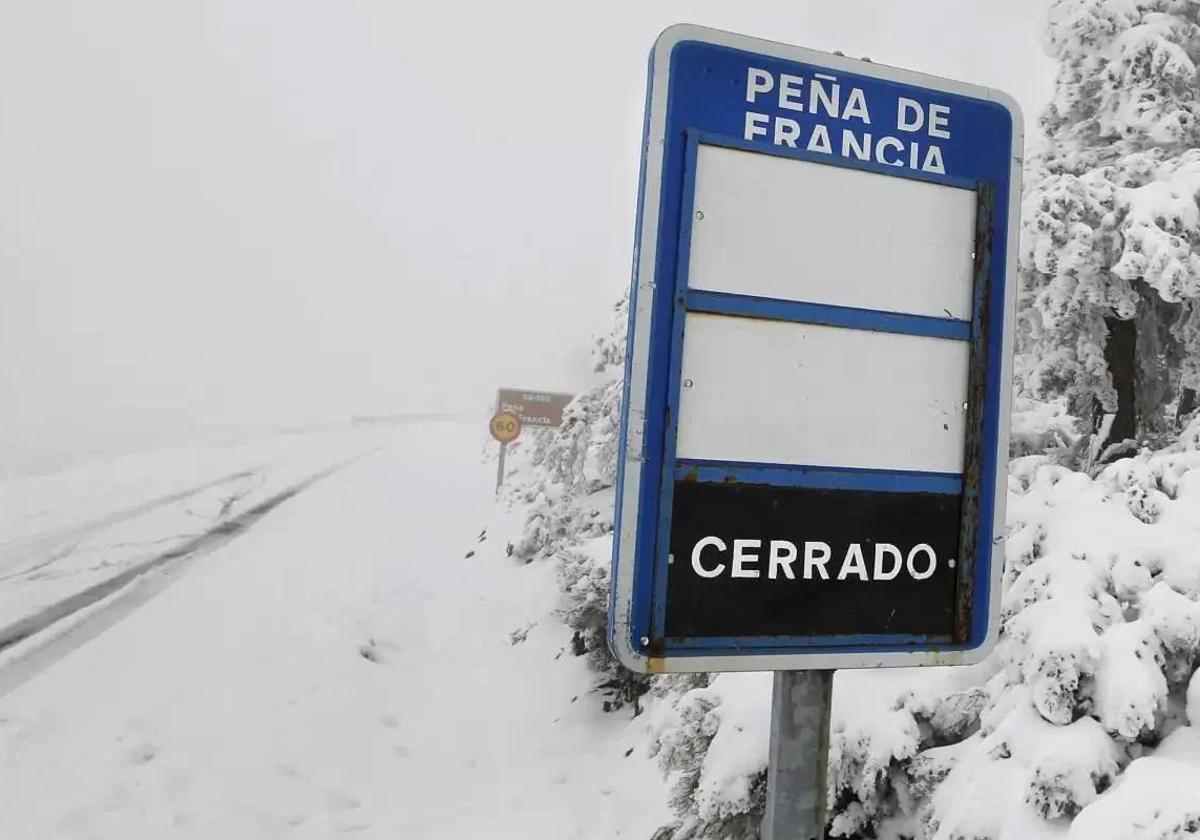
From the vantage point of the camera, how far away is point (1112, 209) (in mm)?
7582

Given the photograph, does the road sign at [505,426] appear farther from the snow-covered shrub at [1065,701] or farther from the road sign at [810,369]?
the road sign at [810,369]

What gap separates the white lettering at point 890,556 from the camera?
1473 millimetres

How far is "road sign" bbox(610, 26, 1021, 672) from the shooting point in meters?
1.37

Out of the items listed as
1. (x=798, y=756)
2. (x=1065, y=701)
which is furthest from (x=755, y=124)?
(x=1065, y=701)

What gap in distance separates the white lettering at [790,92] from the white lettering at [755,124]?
0.05 metres

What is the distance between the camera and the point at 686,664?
135 centimetres

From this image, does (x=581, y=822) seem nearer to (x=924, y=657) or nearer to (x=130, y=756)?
(x=130, y=756)

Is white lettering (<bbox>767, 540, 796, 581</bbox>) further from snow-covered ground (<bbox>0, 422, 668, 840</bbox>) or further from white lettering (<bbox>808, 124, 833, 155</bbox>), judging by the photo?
snow-covered ground (<bbox>0, 422, 668, 840</bbox>)

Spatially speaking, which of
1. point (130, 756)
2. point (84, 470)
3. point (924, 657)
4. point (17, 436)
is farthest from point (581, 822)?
point (17, 436)

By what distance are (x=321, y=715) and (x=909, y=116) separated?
22.0 feet

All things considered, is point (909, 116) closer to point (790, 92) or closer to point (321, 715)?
point (790, 92)

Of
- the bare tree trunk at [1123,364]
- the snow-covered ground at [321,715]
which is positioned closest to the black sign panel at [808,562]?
the snow-covered ground at [321,715]

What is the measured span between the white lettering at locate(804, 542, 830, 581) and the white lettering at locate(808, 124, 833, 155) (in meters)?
0.77

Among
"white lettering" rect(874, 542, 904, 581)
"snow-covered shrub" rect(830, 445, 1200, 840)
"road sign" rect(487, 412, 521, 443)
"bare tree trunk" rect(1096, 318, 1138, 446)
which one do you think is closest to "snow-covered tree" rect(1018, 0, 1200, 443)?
"bare tree trunk" rect(1096, 318, 1138, 446)
